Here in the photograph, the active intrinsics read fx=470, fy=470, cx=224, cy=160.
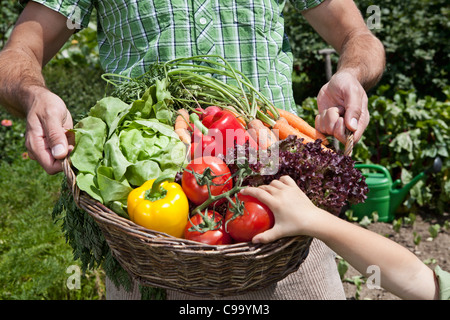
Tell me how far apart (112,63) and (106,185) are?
80 cm

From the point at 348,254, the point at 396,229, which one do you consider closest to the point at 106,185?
the point at 348,254

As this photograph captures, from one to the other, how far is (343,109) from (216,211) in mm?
695

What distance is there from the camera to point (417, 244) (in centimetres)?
378

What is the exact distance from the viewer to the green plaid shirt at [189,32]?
1965mm

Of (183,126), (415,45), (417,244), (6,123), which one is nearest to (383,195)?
(417,244)

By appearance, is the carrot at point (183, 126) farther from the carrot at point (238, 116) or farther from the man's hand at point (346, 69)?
the man's hand at point (346, 69)

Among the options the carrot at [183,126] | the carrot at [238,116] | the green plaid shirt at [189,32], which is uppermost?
the green plaid shirt at [189,32]

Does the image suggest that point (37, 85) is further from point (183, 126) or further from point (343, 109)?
point (343, 109)

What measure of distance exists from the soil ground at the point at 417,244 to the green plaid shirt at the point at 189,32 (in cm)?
191

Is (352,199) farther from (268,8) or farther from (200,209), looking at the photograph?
(268,8)

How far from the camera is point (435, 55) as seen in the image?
16.7ft

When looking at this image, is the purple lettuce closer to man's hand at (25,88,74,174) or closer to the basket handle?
the basket handle

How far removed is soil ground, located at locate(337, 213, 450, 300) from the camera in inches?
132

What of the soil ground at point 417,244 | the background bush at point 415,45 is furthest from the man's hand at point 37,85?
the background bush at point 415,45
